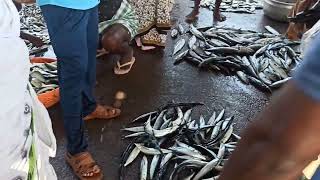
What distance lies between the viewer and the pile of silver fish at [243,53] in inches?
187

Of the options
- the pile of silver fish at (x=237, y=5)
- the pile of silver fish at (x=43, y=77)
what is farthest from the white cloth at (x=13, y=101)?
the pile of silver fish at (x=237, y=5)

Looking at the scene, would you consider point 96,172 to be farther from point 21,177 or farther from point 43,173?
point 21,177

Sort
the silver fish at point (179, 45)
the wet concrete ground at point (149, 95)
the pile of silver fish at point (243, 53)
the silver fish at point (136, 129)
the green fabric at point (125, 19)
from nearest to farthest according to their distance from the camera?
the wet concrete ground at point (149, 95) → the silver fish at point (136, 129) → the green fabric at point (125, 19) → the pile of silver fish at point (243, 53) → the silver fish at point (179, 45)

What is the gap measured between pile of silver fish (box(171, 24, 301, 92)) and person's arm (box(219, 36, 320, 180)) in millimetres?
3795

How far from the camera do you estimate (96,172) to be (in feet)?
10.0

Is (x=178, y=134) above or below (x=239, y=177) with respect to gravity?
below

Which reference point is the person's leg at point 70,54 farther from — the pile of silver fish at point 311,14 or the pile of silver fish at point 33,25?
the pile of silver fish at point 33,25

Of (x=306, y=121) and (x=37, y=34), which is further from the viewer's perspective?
(x=37, y=34)

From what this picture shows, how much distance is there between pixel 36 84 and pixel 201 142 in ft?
5.69

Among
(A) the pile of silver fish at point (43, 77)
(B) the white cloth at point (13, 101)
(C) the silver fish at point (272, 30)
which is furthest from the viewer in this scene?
(C) the silver fish at point (272, 30)

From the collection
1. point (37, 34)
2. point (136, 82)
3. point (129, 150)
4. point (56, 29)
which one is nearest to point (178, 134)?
point (129, 150)

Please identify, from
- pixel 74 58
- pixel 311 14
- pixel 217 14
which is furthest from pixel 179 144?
pixel 217 14

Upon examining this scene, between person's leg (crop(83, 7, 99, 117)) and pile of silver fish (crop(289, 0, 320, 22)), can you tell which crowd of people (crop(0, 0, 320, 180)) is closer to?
person's leg (crop(83, 7, 99, 117))

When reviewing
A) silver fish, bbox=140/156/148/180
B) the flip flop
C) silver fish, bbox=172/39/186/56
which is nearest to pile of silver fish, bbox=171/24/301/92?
silver fish, bbox=172/39/186/56
